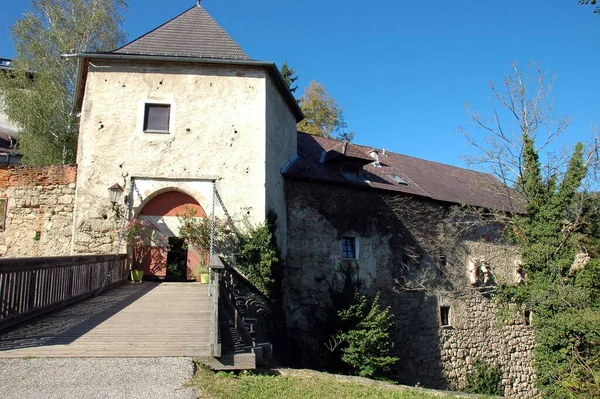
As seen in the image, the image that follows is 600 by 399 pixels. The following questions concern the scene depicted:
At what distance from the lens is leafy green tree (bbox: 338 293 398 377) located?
44.1ft

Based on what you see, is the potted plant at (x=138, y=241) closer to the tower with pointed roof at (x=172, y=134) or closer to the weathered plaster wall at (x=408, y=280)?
the tower with pointed roof at (x=172, y=134)

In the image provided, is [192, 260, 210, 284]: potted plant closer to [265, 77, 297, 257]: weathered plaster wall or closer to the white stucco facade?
the white stucco facade

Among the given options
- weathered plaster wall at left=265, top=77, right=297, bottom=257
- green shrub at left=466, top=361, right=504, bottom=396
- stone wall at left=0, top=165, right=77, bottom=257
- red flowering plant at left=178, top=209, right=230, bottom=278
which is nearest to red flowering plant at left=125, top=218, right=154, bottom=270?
red flowering plant at left=178, top=209, right=230, bottom=278

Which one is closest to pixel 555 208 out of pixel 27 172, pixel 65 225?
pixel 65 225

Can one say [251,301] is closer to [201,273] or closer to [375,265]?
[201,273]

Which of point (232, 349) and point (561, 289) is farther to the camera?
point (561, 289)

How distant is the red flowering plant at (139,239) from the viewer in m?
12.3

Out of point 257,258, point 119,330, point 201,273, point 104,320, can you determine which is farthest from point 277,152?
point 119,330

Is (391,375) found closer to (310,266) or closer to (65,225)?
(310,266)

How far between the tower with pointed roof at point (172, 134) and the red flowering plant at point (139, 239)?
1.07ft

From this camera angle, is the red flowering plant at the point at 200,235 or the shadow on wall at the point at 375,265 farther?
the shadow on wall at the point at 375,265

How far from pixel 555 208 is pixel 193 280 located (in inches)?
465

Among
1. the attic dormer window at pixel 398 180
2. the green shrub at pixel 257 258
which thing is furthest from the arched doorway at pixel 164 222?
the attic dormer window at pixel 398 180

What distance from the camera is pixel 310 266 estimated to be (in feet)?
49.5
